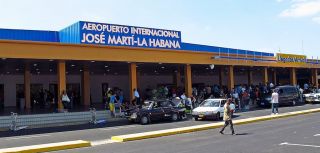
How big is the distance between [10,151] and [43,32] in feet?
50.8

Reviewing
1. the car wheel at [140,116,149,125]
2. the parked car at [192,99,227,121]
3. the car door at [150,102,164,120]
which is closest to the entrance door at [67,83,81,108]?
the car door at [150,102,164,120]

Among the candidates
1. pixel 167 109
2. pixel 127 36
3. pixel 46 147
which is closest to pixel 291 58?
pixel 127 36

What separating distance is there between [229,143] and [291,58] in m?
33.0

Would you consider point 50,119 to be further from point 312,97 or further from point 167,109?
point 312,97

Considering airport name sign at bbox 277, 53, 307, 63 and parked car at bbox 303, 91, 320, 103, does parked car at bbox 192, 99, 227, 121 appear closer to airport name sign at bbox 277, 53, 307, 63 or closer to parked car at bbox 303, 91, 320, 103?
parked car at bbox 303, 91, 320, 103

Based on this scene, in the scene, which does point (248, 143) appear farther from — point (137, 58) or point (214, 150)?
point (137, 58)

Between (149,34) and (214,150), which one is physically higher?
(149,34)

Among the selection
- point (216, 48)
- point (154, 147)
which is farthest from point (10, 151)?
point (216, 48)

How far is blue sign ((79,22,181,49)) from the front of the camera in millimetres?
25797

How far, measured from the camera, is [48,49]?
23.5 metres

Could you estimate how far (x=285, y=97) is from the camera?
115 feet

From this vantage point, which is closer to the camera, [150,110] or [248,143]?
[248,143]

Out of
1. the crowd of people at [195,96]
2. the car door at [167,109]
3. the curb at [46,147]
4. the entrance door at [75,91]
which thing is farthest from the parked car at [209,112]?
the entrance door at [75,91]

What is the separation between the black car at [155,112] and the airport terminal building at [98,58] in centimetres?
429
